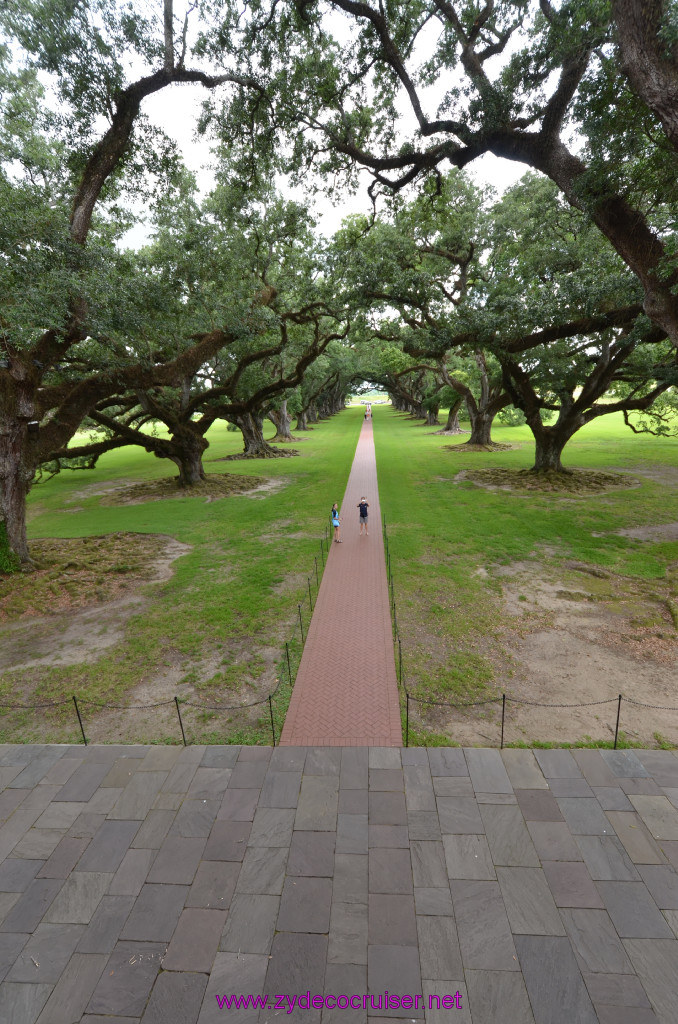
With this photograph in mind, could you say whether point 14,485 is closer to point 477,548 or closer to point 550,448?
point 477,548

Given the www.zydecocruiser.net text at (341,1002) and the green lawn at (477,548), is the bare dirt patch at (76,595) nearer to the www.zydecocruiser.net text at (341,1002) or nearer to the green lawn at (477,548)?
the green lawn at (477,548)

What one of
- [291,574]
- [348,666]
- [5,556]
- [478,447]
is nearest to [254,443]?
[478,447]

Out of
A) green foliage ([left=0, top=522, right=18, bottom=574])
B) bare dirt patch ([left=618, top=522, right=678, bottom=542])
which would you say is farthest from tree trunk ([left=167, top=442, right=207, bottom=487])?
bare dirt patch ([left=618, top=522, right=678, bottom=542])

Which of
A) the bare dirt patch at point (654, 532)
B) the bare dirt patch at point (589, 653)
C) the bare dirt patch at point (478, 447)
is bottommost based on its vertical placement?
the bare dirt patch at point (589, 653)

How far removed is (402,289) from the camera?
56.7ft

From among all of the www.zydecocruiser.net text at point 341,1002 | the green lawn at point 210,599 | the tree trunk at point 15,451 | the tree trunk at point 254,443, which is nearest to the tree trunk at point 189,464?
the green lawn at point 210,599

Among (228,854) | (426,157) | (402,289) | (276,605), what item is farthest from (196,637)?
(402,289)

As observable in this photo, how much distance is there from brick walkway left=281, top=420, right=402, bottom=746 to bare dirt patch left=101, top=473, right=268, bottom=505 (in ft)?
38.3

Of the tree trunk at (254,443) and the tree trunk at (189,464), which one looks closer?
the tree trunk at (189,464)

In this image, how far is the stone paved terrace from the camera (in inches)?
142

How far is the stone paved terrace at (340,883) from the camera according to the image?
11.8 ft

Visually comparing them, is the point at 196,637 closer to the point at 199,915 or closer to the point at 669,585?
the point at 199,915

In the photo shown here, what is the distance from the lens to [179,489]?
2478cm

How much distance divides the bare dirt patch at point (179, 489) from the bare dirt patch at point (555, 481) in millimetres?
12185
